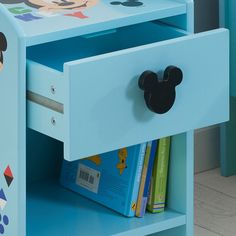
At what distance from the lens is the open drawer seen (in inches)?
62.6

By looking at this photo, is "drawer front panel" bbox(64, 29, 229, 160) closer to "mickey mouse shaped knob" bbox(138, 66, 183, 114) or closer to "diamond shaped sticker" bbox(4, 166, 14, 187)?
"mickey mouse shaped knob" bbox(138, 66, 183, 114)

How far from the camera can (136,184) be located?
6.15ft

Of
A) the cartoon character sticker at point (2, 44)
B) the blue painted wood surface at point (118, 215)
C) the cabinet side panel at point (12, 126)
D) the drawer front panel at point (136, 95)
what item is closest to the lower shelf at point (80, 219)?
the blue painted wood surface at point (118, 215)

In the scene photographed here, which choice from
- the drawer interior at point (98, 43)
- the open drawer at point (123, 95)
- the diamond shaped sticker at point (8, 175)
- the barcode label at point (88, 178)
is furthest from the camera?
the barcode label at point (88, 178)

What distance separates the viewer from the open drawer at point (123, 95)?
159 cm

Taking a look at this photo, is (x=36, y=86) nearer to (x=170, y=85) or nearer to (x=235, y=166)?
(x=170, y=85)

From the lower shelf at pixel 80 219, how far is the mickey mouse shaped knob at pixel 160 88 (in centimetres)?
30

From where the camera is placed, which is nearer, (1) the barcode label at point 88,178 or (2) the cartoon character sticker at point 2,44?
(2) the cartoon character sticker at point 2,44

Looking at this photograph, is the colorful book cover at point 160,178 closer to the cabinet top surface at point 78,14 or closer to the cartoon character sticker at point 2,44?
the cabinet top surface at point 78,14

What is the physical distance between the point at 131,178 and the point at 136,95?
0.26m

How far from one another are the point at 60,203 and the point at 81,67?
477 mm

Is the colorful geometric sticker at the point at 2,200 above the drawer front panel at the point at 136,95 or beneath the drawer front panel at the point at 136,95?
beneath

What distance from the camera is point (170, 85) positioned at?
1667 mm

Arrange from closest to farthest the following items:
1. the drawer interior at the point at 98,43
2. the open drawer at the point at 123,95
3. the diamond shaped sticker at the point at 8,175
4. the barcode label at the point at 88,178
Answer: the open drawer at the point at 123,95 < the diamond shaped sticker at the point at 8,175 < the drawer interior at the point at 98,43 < the barcode label at the point at 88,178
